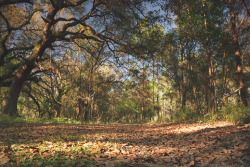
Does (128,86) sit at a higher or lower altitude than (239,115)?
higher

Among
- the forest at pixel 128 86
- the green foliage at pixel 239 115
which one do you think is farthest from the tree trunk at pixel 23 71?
the green foliage at pixel 239 115

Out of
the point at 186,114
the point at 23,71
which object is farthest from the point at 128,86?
the point at 23,71

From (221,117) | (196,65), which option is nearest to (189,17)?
(221,117)

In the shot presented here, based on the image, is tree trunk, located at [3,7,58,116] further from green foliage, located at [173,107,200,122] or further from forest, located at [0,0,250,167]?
green foliage, located at [173,107,200,122]

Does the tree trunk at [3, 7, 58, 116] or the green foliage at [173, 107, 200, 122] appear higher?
the tree trunk at [3, 7, 58, 116]

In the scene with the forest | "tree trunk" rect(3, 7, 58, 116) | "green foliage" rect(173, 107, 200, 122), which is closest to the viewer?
the forest

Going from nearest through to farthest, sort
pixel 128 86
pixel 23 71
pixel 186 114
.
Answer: pixel 23 71
pixel 186 114
pixel 128 86

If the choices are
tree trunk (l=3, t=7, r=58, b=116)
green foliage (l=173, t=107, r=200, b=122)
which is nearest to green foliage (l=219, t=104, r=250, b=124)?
green foliage (l=173, t=107, r=200, b=122)

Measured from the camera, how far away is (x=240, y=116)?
5.80m

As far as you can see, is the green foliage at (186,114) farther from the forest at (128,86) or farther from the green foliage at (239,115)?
the green foliage at (239,115)

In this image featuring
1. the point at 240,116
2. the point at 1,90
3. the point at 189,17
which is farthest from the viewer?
the point at 1,90

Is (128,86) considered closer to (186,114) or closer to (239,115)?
(186,114)

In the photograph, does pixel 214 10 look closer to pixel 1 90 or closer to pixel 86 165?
pixel 86 165

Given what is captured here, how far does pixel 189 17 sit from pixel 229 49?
11.1 feet
